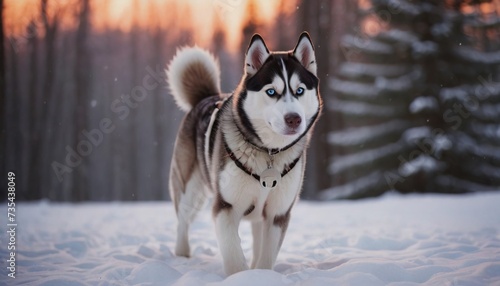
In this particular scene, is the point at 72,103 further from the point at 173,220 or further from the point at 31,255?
the point at 31,255

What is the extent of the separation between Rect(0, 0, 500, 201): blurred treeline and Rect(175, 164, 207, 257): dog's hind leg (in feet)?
11.7

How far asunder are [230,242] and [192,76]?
6.60ft

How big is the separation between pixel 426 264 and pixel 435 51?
334 inches

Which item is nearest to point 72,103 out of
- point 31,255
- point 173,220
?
point 173,220

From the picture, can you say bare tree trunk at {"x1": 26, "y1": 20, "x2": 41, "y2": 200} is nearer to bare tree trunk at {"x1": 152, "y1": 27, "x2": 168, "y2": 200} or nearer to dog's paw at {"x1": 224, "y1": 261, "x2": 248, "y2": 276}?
bare tree trunk at {"x1": 152, "y1": 27, "x2": 168, "y2": 200}

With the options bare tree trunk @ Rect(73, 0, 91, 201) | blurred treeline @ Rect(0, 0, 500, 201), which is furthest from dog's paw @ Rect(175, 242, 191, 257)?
bare tree trunk @ Rect(73, 0, 91, 201)

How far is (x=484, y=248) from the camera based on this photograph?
12.4ft

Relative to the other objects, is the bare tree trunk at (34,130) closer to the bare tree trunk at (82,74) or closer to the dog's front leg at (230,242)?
the bare tree trunk at (82,74)

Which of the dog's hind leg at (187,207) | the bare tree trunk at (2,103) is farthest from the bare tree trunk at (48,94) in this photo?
the dog's hind leg at (187,207)

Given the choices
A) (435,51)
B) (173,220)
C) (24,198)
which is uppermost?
(435,51)

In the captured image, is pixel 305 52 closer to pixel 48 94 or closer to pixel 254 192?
pixel 254 192

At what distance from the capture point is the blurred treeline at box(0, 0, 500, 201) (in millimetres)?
10500

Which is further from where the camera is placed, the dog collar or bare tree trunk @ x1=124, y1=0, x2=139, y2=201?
bare tree trunk @ x1=124, y1=0, x2=139, y2=201

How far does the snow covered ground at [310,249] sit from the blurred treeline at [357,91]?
325 cm
